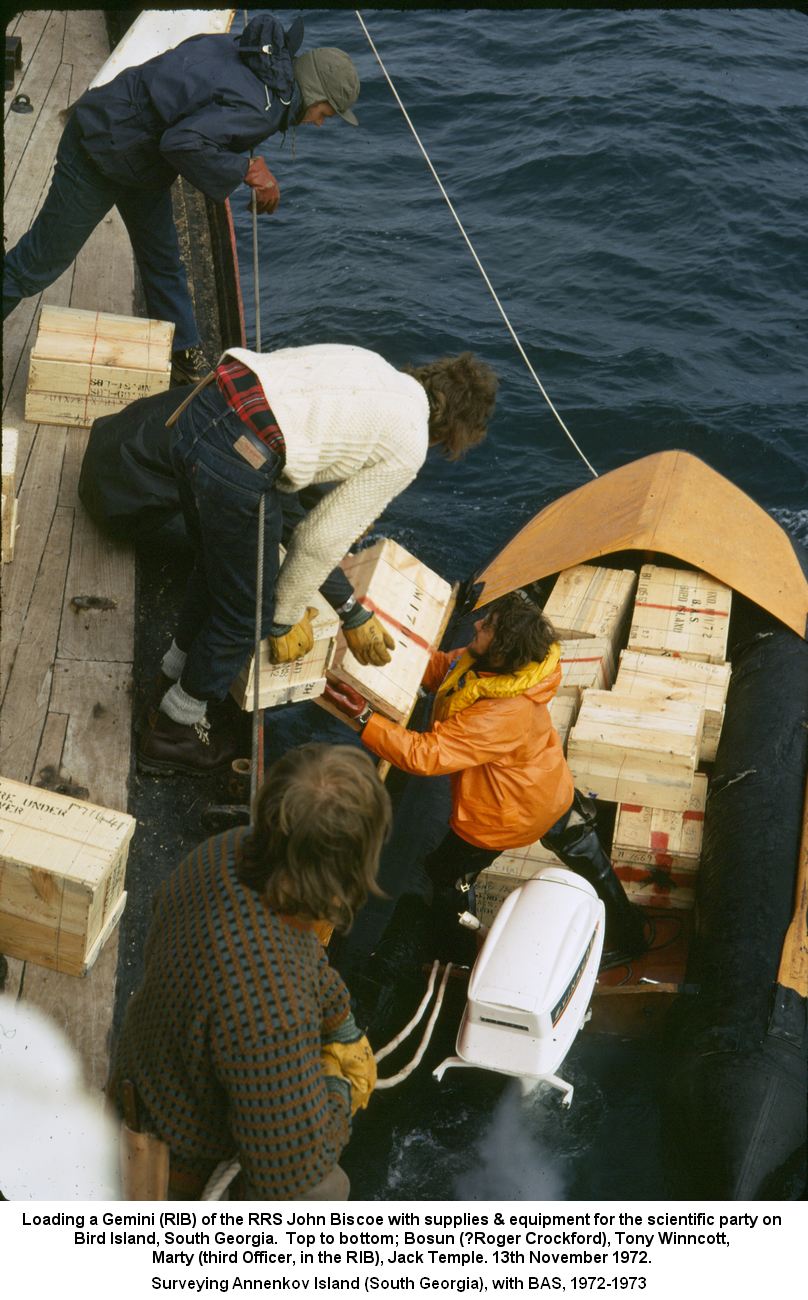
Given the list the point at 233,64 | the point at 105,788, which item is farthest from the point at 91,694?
the point at 233,64

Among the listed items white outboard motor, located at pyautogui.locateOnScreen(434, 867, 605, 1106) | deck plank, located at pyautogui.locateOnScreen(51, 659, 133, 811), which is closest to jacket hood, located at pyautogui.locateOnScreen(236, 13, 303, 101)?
deck plank, located at pyautogui.locateOnScreen(51, 659, 133, 811)

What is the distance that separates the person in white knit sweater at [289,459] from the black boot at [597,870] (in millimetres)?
1430

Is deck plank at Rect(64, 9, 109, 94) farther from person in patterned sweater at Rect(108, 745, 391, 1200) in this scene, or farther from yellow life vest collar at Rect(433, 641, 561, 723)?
person in patterned sweater at Rect(108, 745, 391, 1200)

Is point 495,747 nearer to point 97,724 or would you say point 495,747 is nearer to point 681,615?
point 97,724

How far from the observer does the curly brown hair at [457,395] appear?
405 centimetres

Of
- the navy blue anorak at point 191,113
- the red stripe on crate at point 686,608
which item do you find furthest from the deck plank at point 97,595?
the red stripe on crate at point 686,608

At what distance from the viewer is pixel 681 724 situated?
5.57m

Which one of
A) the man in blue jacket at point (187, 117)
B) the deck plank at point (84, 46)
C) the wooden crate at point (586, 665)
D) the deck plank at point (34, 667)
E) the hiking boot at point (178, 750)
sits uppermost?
the man in blue jacket at point (187, 117)

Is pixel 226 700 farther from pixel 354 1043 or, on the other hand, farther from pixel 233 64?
pixel 233 64

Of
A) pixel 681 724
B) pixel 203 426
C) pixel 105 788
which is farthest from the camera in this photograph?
pixel 681 724

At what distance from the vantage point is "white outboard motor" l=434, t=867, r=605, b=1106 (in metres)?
4.35

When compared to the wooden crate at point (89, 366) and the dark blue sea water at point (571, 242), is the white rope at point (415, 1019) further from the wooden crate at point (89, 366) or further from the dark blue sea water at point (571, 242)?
the wooden crate at point (89, 366)

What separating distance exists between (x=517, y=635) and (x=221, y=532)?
1088 millimetres
